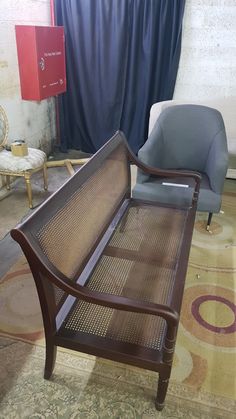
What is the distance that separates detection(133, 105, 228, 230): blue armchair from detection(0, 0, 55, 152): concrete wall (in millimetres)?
1465

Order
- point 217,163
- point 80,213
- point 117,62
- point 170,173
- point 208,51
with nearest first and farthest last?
→ point 80,213 < point 170,173 < point 217,163 < point 208,51 < point 117,62

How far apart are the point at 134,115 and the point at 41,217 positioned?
2.97m

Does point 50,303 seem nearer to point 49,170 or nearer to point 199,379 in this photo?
point 199,379

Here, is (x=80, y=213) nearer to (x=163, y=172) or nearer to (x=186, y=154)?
(x=163, y=172)

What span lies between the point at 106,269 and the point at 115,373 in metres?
0.46

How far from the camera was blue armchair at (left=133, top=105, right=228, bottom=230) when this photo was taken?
7.32ft

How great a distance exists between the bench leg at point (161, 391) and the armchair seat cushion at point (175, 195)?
1248 mm

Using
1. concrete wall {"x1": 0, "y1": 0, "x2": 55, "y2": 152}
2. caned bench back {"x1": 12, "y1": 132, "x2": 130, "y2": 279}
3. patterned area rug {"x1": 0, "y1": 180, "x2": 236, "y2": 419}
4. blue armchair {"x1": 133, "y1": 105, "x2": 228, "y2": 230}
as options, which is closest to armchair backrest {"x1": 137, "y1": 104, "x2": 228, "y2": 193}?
blue armchair {"x1": 133, "y1": 105, "x2": 228, "y2": 230}

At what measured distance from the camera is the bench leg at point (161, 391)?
1.17 meters

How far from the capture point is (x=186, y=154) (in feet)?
8.43

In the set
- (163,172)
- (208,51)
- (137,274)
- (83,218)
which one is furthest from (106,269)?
(208,51)

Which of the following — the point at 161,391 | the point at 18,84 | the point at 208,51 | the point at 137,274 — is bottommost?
the point at 161,391

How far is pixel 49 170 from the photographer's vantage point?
3.55 m

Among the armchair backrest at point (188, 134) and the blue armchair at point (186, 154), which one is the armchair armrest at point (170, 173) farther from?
the armchair backrest at point (188, 134)
